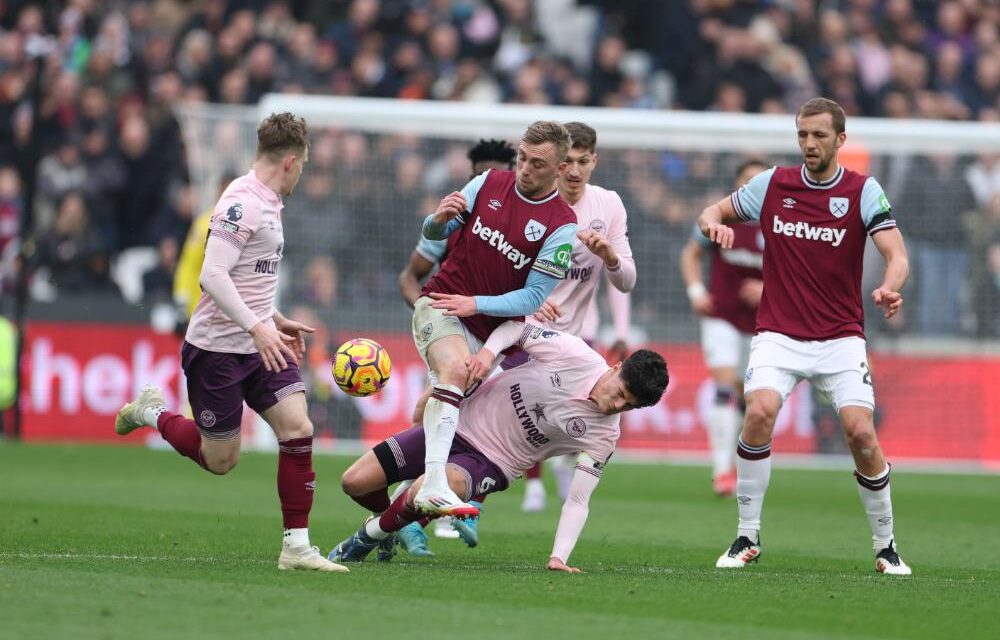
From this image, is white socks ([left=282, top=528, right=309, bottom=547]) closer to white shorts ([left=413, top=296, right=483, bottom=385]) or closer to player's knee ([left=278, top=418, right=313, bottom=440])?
player's knee ([left=278, top=418, right=313, bottom=440])

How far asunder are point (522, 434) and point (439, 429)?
56 centimetres

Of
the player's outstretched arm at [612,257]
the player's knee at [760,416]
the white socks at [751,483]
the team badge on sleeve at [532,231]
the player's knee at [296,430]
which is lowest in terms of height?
the white socks at [751,483]

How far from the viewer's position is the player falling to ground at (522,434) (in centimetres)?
827

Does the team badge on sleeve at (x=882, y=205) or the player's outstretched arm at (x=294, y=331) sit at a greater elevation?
the team badge on sleeve at (x=882, y=205)

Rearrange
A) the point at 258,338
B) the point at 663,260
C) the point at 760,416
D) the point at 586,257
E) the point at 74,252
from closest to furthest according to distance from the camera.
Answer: the point at 258,338, the point at 760,416, the point at 586,257, the point at 663,260, the point at 74,252

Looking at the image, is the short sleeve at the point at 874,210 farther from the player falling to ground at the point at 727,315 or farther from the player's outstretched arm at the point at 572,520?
the player falling to ground at the point at 727,315

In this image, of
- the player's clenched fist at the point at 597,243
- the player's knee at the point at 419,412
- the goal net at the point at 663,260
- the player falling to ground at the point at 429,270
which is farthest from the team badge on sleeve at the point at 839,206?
the goal net at the point at 663,260

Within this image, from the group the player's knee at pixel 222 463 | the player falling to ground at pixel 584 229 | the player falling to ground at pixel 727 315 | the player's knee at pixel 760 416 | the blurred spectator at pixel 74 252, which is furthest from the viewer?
the blurred spectator at pixel 74 252

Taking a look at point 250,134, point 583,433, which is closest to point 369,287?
point 250,134

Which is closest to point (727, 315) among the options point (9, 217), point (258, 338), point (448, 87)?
point (258, 338)

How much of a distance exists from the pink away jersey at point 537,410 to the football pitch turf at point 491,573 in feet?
2.07

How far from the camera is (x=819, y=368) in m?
8.88

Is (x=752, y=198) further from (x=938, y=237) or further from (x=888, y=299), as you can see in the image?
(x=938, y=237)

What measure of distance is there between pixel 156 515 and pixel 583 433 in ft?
12.8
